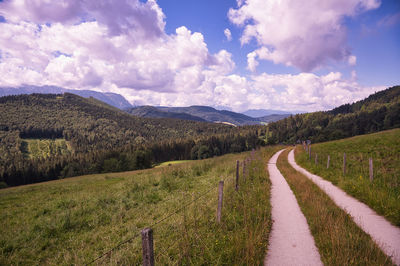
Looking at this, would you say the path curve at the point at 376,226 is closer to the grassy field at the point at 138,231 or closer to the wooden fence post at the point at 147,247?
the grassy field at the point at 138,231

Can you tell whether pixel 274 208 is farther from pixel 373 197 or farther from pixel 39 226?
pixel 39 226

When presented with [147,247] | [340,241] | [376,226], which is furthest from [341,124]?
[147,247]

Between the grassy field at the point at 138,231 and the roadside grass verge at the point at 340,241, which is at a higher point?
the roadside grass verge at the point at 340,241

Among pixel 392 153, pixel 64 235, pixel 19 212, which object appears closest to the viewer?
pixel 64 235

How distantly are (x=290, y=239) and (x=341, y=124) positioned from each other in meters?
142

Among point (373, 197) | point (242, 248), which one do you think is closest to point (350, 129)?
point (373, 197)

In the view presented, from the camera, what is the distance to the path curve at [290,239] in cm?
491

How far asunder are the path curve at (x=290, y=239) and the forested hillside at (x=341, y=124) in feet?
321

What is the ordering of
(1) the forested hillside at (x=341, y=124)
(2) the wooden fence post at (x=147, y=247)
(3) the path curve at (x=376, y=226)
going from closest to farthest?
(2) the wooden fence post at (x=147, y=247)
(3) the path curve at (x=376, y=226)
(1) the forested hillside at (x=341, y=124)

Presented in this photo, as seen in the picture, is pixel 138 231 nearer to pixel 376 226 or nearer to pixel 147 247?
pixel 147 247

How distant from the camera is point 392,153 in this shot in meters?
18.2

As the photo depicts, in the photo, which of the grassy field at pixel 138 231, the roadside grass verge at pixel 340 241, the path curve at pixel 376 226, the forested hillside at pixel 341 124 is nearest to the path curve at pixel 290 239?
the roadside grass verge at pixel 340 241

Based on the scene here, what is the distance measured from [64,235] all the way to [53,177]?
381 ft

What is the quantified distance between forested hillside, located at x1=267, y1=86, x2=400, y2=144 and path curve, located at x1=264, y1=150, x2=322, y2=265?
9785 centimetres
